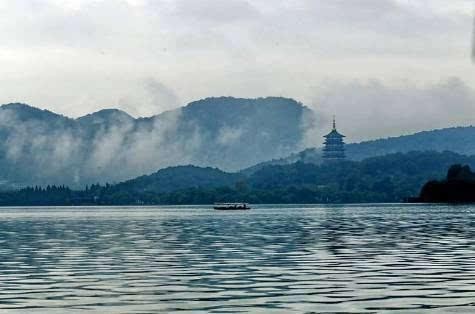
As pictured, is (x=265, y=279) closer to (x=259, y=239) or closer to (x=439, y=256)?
(x=439, y=256)

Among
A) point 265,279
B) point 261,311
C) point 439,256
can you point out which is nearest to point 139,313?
point 261,311

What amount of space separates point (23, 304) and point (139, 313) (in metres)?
6.91

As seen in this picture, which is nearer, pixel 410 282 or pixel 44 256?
pixel 410 282

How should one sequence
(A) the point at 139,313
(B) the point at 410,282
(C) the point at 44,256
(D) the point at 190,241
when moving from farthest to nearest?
(D) the point at 190,241 < (C) the point at 44,256 < (B) the point at 410,282 < (A) the point at 139,313

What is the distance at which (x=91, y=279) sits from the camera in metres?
60.1

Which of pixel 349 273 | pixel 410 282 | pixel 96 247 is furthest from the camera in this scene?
pixel 96 247

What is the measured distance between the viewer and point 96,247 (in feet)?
317

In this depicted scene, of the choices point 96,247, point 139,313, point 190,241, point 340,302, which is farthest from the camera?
point 190,241

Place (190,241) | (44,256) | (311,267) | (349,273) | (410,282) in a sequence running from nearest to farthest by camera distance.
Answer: (410,282)
(349,273)
(311,267)
(44,256)
(190,241)

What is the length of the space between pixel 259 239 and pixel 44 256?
32.8 m

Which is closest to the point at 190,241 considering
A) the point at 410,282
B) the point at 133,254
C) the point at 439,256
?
the point at 133,254

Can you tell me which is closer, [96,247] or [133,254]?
[133,254]

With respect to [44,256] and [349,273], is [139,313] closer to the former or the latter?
[349,273]

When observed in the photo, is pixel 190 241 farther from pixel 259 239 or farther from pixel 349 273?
pixel 349 273
